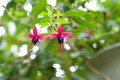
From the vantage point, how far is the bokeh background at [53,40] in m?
0.64

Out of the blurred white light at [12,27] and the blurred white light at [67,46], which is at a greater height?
the blurred white light at [12,27]

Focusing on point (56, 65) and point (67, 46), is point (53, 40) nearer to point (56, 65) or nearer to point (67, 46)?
point (56, 65)

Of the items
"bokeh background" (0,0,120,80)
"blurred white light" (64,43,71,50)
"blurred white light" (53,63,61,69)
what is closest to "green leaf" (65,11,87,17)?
"bokeh background" (0,0,120,80)

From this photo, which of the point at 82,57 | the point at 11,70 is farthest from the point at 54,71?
the point at 82,57

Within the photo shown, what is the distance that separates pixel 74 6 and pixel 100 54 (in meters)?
0.33

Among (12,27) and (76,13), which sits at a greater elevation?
(76,13)

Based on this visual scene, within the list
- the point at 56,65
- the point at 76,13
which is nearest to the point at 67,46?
the point at 56,65

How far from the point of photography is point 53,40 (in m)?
0.90

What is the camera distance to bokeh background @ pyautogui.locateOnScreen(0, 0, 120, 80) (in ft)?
2.09

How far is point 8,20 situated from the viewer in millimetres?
1011

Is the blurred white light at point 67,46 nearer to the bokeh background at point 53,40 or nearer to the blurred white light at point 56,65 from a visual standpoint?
the bokeh background at point 53,40

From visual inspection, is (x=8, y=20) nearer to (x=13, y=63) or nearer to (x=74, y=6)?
(x=13, y=63)

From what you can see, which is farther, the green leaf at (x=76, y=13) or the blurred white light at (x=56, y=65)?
the blurred white light at (x=56, y=65)

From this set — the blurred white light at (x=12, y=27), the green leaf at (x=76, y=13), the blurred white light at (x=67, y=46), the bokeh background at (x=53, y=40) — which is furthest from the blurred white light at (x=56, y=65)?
the green leaf at (x=76, y=13)
